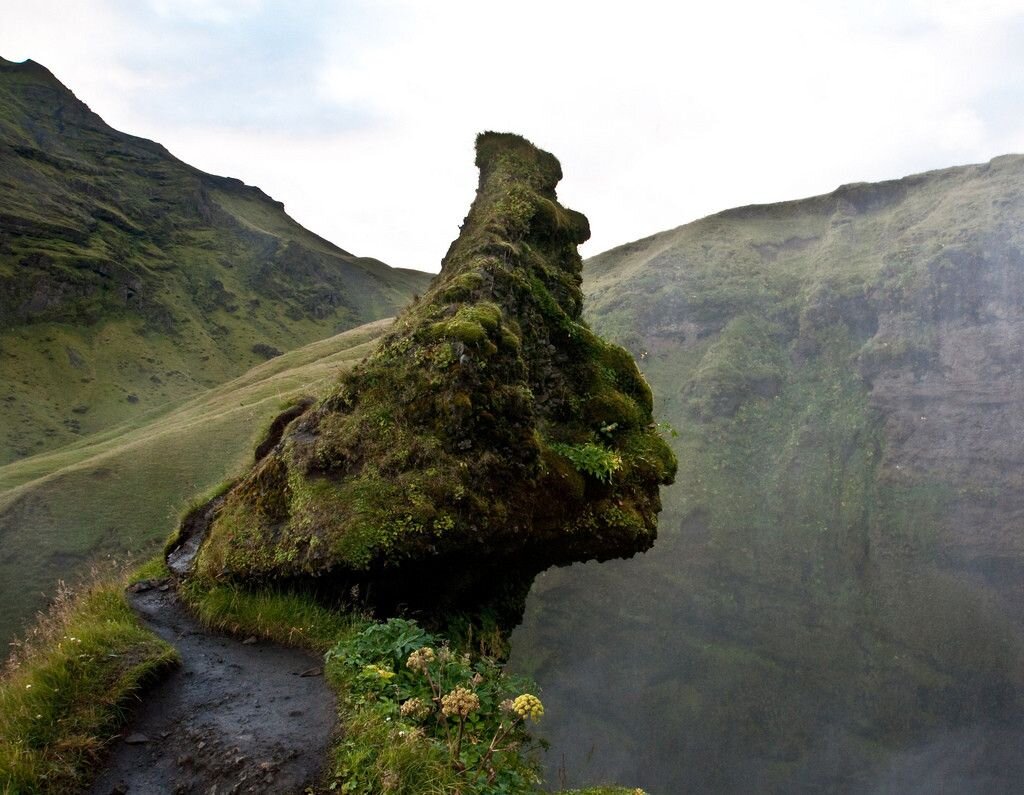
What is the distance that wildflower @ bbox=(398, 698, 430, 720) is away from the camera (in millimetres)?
4680

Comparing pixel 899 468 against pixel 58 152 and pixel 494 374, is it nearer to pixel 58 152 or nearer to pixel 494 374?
pixel 494 374

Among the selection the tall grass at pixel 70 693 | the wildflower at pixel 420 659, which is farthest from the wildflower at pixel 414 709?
the tall grass at pixel 70 693

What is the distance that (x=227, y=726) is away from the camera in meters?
5.29

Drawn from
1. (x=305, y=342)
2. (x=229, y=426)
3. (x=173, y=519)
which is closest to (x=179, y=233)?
(x=305, y=342)

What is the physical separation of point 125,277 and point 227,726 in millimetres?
116093

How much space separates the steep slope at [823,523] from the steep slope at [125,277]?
60455 millimetres

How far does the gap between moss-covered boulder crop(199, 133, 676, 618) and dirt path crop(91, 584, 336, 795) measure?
94cm

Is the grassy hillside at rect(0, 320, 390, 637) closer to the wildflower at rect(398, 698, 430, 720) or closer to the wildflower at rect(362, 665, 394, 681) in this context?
the wildflower at rect(362, 665, 394, 681)

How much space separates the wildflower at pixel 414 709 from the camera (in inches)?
184

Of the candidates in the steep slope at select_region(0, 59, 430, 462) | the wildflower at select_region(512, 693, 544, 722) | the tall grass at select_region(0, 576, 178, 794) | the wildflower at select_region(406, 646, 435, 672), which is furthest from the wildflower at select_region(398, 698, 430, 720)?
the steep slope at select_region(0, 59, 430, 462)

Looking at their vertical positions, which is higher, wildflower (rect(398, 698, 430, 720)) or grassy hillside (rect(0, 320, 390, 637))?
wildflower (rect(398, 698, 430, 720))

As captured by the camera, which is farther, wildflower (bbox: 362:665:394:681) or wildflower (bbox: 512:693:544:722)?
wildflower (bbox: 362:665:394:681)

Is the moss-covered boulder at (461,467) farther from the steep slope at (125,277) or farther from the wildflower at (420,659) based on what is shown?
the steep slope at (125,277)

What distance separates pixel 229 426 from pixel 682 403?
97.4ft
